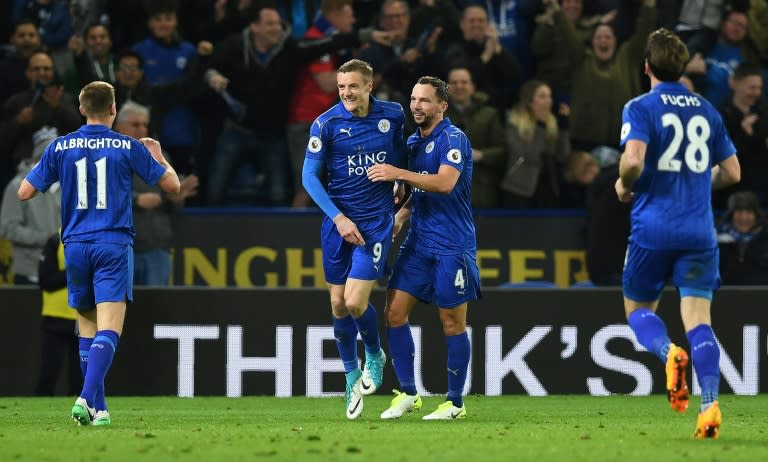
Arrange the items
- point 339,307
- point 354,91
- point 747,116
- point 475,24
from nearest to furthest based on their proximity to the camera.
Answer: point 354,91, point 339,307, point 747,116, point 475,24

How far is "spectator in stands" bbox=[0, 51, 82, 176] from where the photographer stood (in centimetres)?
1552

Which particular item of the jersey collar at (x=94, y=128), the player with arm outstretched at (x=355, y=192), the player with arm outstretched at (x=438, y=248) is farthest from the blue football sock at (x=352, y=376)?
the jersey collar at (x=94, y=128)

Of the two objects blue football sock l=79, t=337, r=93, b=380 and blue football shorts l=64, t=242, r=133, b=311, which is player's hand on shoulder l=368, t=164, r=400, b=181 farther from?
blue football sock l=79, t=337, r=93, b=380

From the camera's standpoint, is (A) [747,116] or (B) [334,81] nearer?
(A) [747,116]

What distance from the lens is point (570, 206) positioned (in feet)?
54.0

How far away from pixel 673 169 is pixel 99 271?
11.8 ft

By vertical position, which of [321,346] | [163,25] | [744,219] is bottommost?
[321,346]

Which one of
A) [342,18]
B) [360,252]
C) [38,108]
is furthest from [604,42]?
[360,252]

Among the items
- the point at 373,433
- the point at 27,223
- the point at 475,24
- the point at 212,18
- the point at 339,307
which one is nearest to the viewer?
the point at 373,433

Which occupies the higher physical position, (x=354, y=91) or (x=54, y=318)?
(x=354, y=91)

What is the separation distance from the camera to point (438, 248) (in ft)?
34.2

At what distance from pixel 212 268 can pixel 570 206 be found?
3768 millimetres

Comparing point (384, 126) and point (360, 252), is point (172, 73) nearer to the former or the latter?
point (384, 126)

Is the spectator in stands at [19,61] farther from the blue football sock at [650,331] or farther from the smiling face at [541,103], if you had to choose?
the blue football sock at [650,331]
